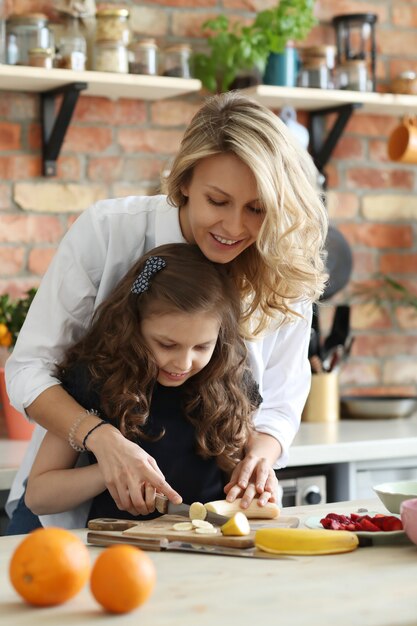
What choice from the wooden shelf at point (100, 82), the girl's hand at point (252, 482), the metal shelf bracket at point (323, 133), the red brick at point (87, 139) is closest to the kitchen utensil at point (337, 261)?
the metal shelf bracket at point (323, 133)

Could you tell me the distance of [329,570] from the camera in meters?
1.23

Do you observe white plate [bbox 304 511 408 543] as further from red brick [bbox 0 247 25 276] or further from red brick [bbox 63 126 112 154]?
red brick [bbox 63 126 112 154]

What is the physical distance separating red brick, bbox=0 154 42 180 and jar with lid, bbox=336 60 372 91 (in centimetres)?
91

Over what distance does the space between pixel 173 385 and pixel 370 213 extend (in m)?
1.71

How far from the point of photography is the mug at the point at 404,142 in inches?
120

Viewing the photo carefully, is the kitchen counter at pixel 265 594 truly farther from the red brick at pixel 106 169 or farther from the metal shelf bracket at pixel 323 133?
the metal shelf bracket at pixel 323 133

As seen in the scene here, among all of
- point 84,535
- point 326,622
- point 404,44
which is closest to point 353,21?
point 404,44

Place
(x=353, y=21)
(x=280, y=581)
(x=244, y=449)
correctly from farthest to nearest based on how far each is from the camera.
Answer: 1. (x=353, y=21)
2. (x=244, y=449)
3. (x=280, y=581)

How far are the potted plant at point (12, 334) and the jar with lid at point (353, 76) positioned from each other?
44.1 inches

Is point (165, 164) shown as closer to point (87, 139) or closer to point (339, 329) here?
point (87, 139)

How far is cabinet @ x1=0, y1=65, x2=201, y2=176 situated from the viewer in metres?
2.54

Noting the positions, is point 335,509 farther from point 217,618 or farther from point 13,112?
point 13,112

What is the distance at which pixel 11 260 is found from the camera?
9.00ft

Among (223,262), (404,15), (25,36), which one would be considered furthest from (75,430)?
(404,15)
